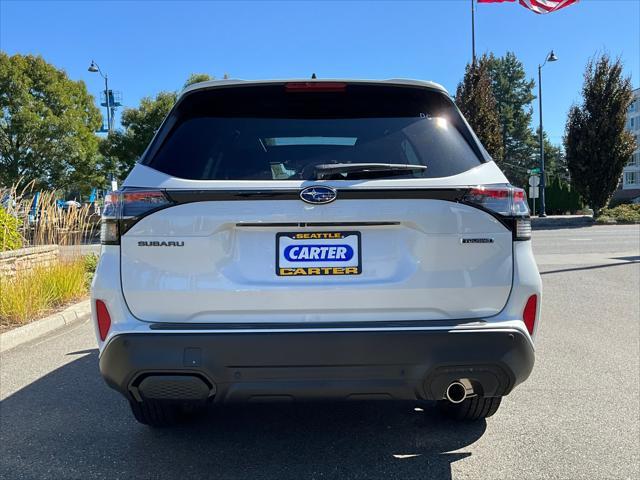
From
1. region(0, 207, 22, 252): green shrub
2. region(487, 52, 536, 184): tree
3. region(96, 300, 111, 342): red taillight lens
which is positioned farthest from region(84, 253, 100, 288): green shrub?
region(487, 52, 536, 184): tree

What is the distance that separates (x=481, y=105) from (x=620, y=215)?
922cm

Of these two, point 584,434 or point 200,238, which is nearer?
point 200,238

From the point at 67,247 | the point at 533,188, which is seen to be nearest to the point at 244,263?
the point at 67,247

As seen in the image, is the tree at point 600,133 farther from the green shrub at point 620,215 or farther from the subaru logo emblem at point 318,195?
the subaru logo emblem at point 318,195

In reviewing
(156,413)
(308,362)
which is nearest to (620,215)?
(156,413)

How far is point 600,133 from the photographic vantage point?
25.5m

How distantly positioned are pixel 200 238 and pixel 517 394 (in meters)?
2.69

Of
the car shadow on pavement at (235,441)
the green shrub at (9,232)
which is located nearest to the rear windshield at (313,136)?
the car shadow on pavement at (235,441)

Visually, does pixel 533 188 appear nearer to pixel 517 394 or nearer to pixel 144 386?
pixel 517 394

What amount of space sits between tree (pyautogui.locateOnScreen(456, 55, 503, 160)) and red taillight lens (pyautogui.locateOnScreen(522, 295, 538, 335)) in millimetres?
27731

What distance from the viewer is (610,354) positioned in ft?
15.3

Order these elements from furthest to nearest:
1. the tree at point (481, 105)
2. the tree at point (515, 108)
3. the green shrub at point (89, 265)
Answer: the tree at point (515, 108) → the tree at point (481, 105) → the green shrub at point (89, 265)

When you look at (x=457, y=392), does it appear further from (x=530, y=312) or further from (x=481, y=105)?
(x=481, y=105)

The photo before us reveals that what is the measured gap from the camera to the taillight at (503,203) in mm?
2371
